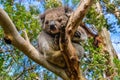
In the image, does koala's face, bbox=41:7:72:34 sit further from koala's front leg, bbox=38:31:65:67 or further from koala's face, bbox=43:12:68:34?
koala's front leg, bbox=38:31:65:67

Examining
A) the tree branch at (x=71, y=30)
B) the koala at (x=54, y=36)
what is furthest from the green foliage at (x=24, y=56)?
the tree branch at (x=71, y=30)

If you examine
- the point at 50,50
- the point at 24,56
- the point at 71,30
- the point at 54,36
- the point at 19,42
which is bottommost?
the point at 24,56

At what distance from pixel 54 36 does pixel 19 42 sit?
709 mm

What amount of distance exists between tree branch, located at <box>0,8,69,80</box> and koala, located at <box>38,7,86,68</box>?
0.31 feet

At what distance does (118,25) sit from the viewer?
6520 millimetres

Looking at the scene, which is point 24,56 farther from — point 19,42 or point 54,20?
point 19,42

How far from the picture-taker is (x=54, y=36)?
372 cm

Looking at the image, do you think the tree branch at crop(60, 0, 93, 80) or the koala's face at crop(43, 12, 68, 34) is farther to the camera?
the koala's face at crop(43, 12, 68, 34)

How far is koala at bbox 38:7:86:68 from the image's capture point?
138 inches

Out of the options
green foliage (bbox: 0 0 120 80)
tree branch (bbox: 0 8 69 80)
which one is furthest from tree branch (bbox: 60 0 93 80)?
green foliage (bbox: 0 0 120 80)

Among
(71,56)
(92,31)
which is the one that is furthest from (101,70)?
(92,31)

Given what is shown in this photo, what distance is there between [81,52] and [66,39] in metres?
1.10

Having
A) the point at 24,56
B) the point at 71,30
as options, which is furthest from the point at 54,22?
the point at 24,56

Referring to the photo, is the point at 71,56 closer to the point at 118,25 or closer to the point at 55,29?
the point at 55,29
